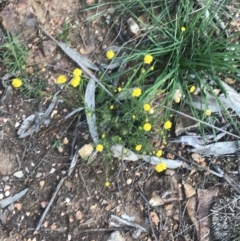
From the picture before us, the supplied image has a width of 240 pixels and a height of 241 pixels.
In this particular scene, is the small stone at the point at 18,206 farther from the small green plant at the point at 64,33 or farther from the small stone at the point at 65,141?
the small green plant at the point at 64,33

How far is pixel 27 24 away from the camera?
112 inches

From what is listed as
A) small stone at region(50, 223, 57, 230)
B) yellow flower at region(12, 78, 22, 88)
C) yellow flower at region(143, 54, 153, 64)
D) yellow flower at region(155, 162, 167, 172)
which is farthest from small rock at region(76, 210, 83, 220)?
yellow flower at region(143, 54, 153, 64)

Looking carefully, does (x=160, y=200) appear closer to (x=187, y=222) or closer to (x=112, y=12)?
(x=187, y=222)

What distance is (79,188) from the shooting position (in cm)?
270

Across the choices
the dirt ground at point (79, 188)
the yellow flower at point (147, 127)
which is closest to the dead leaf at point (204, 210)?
the dirt ground at point (79, 188)

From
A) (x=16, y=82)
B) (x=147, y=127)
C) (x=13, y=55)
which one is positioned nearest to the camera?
(x=147, y=127)

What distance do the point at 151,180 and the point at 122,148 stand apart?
0.22 m

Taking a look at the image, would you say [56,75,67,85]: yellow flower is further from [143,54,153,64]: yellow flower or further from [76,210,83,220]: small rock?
[76,210,83,220]: small rock

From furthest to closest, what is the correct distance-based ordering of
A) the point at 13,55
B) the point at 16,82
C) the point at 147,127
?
the point at 13,55, the point at 16,82, the point at 147,127

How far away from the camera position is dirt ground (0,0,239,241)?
2.67m

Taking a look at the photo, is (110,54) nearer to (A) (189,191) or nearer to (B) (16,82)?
(B) (16,82)

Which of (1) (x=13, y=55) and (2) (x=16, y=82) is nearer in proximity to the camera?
(2) (x=16, y=82)

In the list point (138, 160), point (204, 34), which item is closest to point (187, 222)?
point (138, 160)

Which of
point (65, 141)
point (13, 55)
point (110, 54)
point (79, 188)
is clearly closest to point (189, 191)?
point (79, 188)
